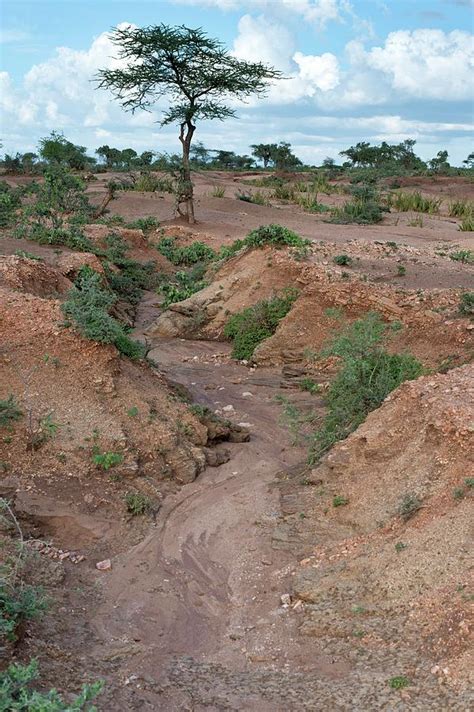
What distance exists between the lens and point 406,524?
5180mm

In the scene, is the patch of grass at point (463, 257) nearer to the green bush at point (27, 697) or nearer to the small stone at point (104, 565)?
the small stone at point (104, 565)

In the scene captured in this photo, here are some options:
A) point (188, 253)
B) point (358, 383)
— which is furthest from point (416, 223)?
point (358, 383)

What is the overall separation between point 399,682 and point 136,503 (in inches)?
113

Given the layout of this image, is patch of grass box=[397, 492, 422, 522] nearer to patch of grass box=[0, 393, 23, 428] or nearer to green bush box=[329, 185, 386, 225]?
patch of grass box=[0, 393, 23, 428]

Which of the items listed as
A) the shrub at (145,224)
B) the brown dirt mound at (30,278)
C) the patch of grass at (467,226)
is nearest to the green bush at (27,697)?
the brown dirt mound at (30,278)

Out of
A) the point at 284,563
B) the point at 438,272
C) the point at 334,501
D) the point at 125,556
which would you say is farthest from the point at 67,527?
the point at 438,272

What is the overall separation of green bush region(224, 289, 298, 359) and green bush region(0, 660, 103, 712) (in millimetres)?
7481

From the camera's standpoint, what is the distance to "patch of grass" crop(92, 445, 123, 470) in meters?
6.41

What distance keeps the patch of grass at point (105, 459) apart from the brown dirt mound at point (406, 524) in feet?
5.52

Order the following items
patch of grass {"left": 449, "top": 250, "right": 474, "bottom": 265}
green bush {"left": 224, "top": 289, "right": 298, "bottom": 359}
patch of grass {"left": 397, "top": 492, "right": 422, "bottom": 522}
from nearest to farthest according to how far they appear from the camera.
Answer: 1. patch of grass {"left": 397, "top": 492, "right": 422, "bottom": 522}
2. green bush {"left": 224, "top": 289, "right": 298, "bottom": 359}
3. patch of grass {"left": 449, "top": 250, "right": 474, "bottom": 265}

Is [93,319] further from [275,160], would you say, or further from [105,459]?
[275,160]

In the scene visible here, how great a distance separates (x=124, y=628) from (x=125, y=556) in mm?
897

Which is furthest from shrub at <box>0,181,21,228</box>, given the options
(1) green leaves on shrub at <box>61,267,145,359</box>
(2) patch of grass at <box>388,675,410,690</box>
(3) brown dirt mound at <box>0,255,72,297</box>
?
(2) patch of grass at <box>388,675,410,690</box>

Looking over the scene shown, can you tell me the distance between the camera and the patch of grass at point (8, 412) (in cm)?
643
